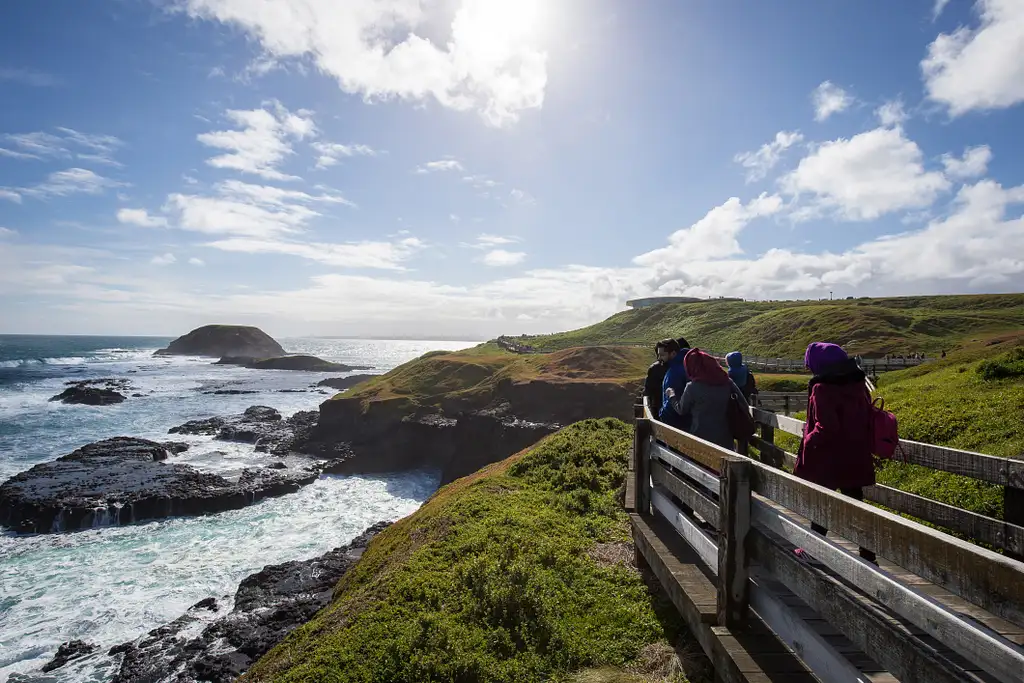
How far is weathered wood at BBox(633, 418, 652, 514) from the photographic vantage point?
7191mm

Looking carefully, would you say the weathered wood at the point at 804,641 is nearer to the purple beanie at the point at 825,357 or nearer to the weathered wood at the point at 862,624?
the weathered wood at the point at 862,624

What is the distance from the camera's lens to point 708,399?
6.57 m

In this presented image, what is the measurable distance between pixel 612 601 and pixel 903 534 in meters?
→ 5.59

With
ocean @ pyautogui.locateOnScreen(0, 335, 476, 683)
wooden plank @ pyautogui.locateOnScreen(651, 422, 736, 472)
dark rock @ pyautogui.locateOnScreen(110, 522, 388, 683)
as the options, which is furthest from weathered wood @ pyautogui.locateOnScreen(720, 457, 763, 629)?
ocean @ pyautogui.locateOnScreen(0, 335, 476, 683)

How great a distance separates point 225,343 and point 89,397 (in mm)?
129525

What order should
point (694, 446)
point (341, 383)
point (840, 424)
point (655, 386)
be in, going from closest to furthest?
point (840, 424), point (694, 446), point (655, 386), point (341, 383)

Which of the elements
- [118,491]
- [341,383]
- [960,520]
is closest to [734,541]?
[960,520]

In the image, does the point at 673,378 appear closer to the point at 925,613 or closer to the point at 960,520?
the point at 960,520

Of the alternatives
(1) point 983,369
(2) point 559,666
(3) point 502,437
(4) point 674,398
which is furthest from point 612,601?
(3) point 502,437

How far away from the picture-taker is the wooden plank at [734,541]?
12.7ft

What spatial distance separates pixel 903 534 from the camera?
8.22 ft

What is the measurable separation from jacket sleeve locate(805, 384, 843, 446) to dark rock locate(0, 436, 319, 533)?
31784 millimetres

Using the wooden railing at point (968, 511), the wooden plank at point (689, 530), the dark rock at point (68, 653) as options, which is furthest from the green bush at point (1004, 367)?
the dark rock at point (68, 653)

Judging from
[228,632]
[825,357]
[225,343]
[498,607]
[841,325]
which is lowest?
[228,632]
